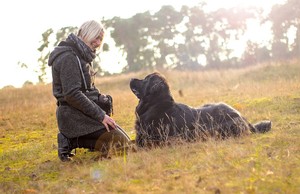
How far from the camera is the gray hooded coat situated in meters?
5.82

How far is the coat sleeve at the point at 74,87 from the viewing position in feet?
19.0

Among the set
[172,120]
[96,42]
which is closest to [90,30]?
[96,42]

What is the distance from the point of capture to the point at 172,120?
6.66 meters

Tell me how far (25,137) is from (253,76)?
14.3 m

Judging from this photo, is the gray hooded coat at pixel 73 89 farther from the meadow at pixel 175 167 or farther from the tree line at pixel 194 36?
the tree line at pixel 194 36

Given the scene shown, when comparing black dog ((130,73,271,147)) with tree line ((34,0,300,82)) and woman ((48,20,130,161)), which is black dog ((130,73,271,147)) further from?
tree line ((34,0,300,82))

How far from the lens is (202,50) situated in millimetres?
52250

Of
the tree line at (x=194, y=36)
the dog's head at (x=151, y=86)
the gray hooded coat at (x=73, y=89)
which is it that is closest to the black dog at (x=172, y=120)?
the dog's head at (x=151, y=86)

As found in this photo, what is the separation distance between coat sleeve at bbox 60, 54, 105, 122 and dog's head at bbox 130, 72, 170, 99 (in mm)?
1214

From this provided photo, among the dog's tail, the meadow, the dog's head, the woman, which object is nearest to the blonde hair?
the woman

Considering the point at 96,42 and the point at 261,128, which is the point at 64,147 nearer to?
the point at 96,42

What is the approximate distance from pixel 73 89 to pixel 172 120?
5.76 feet

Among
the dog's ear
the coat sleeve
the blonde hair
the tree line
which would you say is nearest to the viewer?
the coat sleeve

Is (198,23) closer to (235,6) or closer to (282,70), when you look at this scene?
(235,6)
